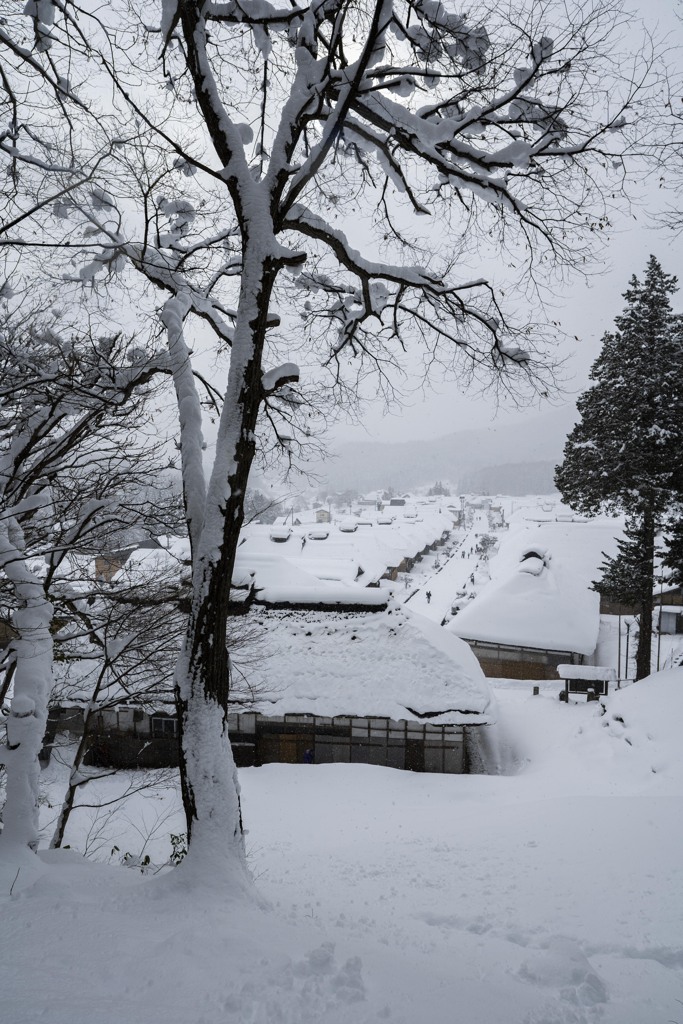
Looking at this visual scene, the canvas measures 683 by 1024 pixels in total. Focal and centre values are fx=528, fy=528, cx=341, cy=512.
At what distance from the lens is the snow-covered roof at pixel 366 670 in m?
13.9

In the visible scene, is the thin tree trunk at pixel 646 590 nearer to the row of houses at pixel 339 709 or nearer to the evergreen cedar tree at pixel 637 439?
the evergreen cedar tree at pixel 637 439

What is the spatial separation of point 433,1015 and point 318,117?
6.51 metres

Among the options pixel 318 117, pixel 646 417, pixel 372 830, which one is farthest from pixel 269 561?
pixel 318 117

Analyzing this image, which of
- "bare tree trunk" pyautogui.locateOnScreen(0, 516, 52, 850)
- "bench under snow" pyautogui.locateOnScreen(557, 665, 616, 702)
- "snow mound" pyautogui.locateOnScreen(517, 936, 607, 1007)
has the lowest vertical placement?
"bench under snow" pyautogui.locateOnScreen(557, 665, 616, 702)

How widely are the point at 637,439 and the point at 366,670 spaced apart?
10.7 metres

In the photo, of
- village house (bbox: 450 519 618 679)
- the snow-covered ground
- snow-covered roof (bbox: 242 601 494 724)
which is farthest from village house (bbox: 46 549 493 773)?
village house (bbox: 450 519 618 679)

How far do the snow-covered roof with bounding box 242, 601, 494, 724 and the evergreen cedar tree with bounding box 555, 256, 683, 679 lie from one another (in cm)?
639

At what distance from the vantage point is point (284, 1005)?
8.91 ft

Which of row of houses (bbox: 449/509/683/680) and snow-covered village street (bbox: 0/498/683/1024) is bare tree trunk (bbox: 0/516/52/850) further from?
row of houses (bbox: 449/509/683/680)

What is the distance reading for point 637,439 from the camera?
52.5 ft

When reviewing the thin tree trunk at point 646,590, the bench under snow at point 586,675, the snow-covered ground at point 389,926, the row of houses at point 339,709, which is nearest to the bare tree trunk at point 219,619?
the snow-covered ground at point 389,926

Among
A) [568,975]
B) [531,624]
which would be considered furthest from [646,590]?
[568,975]

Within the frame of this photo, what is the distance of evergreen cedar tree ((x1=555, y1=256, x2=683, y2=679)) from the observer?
15.9 metres

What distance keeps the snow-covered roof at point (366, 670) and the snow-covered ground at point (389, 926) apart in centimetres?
314
